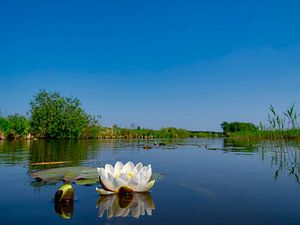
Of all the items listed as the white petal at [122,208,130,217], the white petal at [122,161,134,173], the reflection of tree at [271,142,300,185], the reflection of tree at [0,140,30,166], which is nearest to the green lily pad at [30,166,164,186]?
the white petal at [122,161,134,173]

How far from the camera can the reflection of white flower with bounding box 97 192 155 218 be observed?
68.4 inches

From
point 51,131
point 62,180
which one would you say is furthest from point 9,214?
point 51,131

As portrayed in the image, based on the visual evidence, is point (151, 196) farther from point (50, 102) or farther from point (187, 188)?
point (50, 102)

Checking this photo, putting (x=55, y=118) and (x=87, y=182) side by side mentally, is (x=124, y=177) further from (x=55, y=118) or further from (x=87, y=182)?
(x=55, y=118)

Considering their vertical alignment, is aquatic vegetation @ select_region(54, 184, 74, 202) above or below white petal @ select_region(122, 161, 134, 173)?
below

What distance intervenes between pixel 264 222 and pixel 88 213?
3.82 feet

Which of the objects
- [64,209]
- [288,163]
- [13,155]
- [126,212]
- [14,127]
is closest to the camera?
[126,212]

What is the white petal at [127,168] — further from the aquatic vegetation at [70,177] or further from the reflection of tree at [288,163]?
the reflection of tree at [288,163]

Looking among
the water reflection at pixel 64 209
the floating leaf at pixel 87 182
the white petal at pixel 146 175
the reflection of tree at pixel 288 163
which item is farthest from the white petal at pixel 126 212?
the reflection of tree at pixel 288 163

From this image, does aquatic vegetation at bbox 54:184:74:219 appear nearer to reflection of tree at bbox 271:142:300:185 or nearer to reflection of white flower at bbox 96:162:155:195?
reflection of white flower at bbox 96:162:155:195

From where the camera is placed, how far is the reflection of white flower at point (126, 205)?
1.74 metres

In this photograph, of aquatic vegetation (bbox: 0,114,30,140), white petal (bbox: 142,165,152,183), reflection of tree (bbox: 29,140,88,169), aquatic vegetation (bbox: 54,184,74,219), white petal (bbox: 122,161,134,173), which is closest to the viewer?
aquatic vegetation (bbox: 54,184,74,219)

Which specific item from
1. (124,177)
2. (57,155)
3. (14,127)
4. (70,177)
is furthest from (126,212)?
(14,127)

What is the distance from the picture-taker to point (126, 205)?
1.94 m
